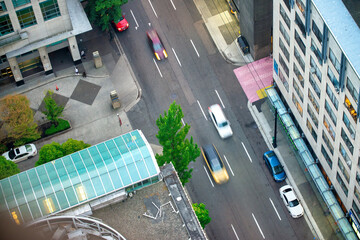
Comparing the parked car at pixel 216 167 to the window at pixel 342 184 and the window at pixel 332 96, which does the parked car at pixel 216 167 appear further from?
the window at pixel 332 96

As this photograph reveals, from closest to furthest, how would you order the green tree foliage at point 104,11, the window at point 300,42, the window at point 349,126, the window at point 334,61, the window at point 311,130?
the window at point 334,61 → the window at point 349,126 → the window at point 300,42 → the window at point 311,130 → the green tree foliage at point 104,11

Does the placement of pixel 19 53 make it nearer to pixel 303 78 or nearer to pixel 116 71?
pixel 116 71

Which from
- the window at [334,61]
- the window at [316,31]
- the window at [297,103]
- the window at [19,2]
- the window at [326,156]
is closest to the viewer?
the window at [334,61]

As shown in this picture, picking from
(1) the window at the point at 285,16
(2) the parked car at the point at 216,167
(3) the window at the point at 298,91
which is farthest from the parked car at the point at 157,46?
(1) the window at the point at 285,16

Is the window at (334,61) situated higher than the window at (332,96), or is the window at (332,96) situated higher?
the window at (334,61)

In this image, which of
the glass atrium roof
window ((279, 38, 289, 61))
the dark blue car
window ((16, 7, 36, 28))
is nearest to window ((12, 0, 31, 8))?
window ((16, 7, 36, 28))

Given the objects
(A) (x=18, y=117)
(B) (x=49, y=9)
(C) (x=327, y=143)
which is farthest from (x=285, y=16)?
(A) (x=18, y=117)

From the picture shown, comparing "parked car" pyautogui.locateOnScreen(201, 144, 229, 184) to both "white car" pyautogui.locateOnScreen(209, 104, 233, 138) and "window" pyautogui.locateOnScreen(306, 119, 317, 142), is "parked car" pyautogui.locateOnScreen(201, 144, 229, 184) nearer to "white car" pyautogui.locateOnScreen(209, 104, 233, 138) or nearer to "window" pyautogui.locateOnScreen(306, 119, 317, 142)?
"white car" pyautogui.locateOnScreen(209, 104, 233, 138)
